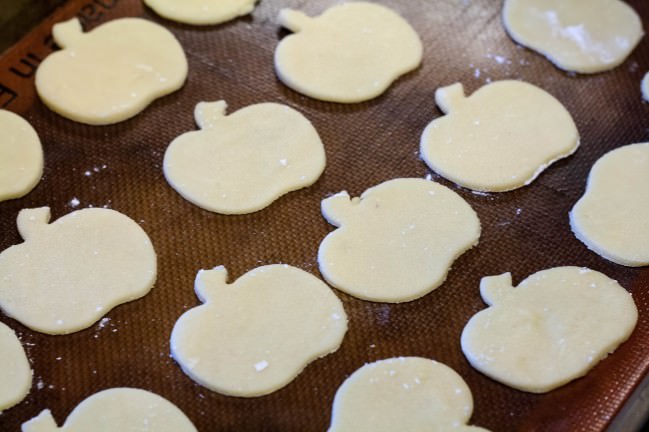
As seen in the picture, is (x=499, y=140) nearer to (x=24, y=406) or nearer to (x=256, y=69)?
(x=256, y=69)

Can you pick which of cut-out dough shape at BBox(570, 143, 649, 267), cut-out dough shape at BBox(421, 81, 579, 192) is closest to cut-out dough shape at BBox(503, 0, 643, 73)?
cut-out dough shape at BBox(421, 81, 579, 192)

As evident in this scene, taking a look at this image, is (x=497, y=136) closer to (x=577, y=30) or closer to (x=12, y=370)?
(x=577, y=30)

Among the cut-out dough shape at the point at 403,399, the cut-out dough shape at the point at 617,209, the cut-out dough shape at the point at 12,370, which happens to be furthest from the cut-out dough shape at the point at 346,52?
the cut-out dough shape at the point at 12,370

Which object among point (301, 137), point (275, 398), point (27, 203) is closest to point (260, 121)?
point (301, 137)

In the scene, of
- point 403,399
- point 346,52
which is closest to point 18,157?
point 346,52

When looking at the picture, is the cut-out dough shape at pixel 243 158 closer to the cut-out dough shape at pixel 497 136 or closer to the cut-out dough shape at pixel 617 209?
the cut-out dough shape at pixel 497 136

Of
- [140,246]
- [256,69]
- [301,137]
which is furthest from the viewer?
[256,69]

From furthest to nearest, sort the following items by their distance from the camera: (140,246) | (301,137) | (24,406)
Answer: (301,137) < (140,246) < (24,406)
